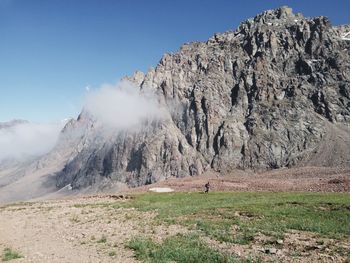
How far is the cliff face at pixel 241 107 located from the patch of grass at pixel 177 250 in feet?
337

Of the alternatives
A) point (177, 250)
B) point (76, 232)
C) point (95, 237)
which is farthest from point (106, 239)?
point (177, 250)

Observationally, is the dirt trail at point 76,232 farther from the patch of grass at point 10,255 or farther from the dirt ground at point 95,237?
the patch of grass at point 10,255

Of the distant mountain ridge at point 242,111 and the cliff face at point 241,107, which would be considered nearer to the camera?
the distant mountain ridge at point 242,111

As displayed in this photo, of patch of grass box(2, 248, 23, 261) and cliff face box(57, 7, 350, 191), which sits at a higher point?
cliff face box(57, 7, 350, 191)

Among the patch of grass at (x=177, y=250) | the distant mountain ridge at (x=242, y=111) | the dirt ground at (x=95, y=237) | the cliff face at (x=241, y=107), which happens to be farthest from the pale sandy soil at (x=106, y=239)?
the cliff face at (x=241, y=107)

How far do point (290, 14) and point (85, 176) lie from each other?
105 m

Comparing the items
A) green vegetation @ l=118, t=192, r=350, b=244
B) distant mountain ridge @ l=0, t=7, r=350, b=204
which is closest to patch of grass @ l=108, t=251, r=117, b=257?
green vegetation @ l=118, t=192, r=350, b=244

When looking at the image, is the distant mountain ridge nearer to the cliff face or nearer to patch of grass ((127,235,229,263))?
the cliff face

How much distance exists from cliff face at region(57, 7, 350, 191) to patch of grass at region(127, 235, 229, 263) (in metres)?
103

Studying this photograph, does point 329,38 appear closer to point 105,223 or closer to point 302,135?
point 302,135

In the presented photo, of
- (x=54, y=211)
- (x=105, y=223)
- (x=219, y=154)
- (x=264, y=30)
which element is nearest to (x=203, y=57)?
(x=264, y=30)

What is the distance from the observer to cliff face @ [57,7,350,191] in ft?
427

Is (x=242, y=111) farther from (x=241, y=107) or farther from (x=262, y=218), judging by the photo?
(x=262, y=218)

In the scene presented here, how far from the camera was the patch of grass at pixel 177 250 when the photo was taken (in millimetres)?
20047
